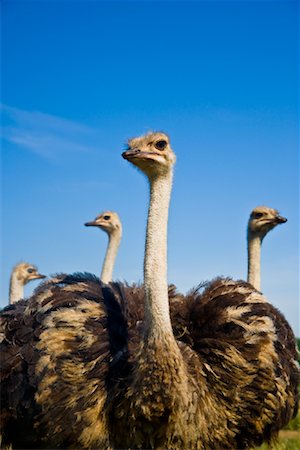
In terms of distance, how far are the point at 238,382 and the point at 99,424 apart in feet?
3.30

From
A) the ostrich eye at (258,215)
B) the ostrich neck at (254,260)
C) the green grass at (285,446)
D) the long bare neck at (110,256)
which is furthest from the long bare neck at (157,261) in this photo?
the long bare neck at (110,256)

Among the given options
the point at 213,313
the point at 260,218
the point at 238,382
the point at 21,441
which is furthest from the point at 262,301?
the point at 260,218

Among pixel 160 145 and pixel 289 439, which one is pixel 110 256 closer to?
pixel 289 439

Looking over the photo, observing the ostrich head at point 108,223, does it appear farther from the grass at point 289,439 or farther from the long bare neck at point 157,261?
the long bare neck at point 157,261

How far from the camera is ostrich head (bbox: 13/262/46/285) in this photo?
13266 mm

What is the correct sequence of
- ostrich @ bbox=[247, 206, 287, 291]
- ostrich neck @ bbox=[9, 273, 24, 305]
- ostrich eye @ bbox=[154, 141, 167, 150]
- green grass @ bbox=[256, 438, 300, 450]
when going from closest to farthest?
ostrich eye @ bbox=[154, 141, 167, 150] < green grass @ bbox=[256, 438, 300, 450] < ostrich @ bbox=[247, 206, 287, 291] < ostrich neck @ bbox=[9, 273, 24, 305]

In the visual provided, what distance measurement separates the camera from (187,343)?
20.1 feet

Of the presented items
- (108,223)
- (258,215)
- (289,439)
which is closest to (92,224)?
(108,223)

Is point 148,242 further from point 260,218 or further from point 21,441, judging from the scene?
point 260,218

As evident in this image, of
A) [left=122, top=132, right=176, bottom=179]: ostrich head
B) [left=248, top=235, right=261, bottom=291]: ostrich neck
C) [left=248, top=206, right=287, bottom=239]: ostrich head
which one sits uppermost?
[left=248, top=206, right=287, bottom=239]: ostrich head

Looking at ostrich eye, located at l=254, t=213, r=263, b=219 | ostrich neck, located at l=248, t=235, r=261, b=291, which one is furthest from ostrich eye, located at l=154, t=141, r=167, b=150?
ostrich eye, located at l=254, t=213, r=263, b=219

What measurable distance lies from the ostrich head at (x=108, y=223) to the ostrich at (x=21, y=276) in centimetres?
125

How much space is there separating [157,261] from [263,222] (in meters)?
5.15

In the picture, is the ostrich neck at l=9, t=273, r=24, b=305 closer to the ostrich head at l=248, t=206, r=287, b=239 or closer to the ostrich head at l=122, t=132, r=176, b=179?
the ostrich head at l=248, t=206, r=287, b=239
